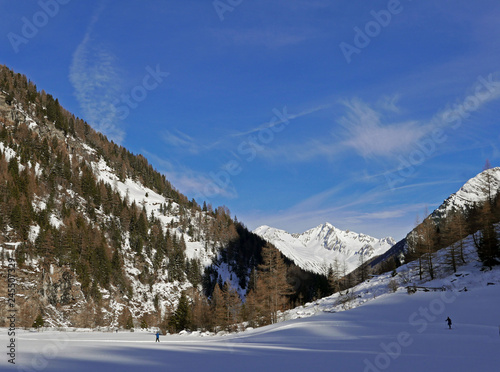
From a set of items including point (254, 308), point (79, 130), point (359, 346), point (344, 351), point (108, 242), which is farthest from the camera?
point (79, 130)

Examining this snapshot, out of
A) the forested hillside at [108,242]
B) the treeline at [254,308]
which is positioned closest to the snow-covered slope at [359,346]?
the treeline at [254,308]

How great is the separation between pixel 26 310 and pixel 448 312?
7824cm

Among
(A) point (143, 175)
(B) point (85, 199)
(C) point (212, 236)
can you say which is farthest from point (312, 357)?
(A) point (143, 175)

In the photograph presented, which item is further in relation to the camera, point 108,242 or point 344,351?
point 108,242

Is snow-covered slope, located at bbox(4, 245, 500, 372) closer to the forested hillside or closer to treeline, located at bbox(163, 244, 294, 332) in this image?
treeline, located at bbox(163, 244, 294, 332)

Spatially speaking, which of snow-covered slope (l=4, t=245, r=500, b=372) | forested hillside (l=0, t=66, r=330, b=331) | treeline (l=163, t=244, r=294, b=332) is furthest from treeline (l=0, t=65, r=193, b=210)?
snow-covered slope (l=4, t=245, r=500, b=372)

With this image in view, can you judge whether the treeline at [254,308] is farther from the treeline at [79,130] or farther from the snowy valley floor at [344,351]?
the treeline at [79,130]

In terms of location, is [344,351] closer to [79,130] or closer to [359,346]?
[359,346]

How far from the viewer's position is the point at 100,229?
107 meters

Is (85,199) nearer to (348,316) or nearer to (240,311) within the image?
(240,311)

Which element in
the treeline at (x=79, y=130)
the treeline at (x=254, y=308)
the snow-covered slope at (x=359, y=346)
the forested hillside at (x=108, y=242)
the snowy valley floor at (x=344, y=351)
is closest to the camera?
the snowy valley floor at (x=344, y=351)

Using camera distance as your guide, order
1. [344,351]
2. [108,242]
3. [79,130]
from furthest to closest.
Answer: [79,130] < [108,242] < [344,351]

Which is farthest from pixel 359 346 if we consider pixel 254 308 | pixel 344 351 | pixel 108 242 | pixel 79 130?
pixel 79 130

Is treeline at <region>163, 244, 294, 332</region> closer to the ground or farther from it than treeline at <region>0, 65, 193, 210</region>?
closer to the ground
